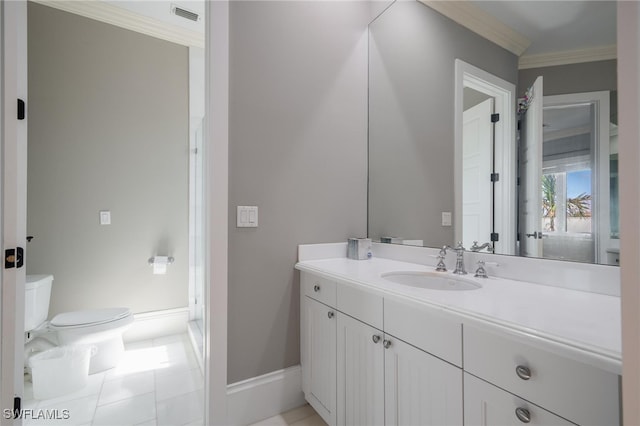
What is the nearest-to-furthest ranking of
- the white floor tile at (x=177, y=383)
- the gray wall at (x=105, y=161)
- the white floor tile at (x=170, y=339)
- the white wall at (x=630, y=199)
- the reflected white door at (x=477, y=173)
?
Result: the white wall at (x=630, y=199) < the reflected white door at (x=477, y=173) < the white floor tile at (x=177, y=383) < the gray wall at (x=105, y=161) < the white floor tile at (x=170, y=339)

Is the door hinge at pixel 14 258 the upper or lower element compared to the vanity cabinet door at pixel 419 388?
upper

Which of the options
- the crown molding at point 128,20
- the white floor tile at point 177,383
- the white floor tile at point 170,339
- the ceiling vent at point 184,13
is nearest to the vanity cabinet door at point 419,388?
the white floor tile at point 177,383

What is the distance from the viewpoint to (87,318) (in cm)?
204

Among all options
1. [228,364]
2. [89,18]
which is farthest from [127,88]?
[228,364]

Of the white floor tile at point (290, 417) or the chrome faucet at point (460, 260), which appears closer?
the chrome faucet at point (460, 260)

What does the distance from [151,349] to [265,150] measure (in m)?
1.98

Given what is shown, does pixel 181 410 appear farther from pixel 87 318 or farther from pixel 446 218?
pixel 446 218

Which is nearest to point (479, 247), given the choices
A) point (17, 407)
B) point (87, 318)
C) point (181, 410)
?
point (181, 410)

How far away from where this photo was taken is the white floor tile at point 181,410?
1530 millimetres

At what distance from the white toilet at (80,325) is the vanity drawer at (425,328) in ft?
6.53

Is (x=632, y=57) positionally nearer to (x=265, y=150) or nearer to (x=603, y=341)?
(x=603, y=341)

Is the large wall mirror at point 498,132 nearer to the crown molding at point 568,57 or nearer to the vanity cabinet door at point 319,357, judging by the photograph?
the crown molding at point 568,57

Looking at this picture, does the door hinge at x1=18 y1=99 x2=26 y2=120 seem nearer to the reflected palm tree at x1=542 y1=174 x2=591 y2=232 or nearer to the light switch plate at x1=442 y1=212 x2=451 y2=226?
the light switch plate at x1=442 y1=212 x2=451 y2=226

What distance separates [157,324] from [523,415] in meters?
2.74
